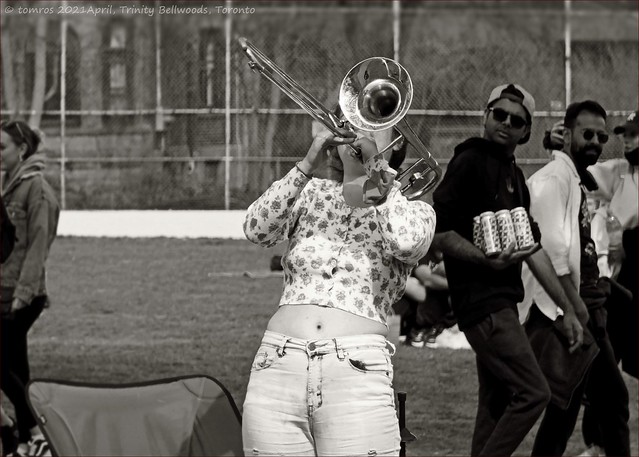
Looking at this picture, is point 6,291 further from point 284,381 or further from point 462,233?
point 284,381

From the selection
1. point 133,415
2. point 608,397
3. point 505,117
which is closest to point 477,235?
point 505,117

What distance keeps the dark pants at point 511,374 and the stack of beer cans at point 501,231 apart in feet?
1.00

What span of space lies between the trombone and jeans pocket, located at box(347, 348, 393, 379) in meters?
0.61

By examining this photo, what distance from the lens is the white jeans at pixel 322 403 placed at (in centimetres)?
364

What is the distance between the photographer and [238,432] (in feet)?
15.5

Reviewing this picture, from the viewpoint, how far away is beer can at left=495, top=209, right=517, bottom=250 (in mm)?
5219

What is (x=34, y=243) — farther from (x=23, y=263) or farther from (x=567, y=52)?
(x=567, y=52)

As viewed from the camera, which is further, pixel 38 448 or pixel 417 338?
Result: pixel 417 338

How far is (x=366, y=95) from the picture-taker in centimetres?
389

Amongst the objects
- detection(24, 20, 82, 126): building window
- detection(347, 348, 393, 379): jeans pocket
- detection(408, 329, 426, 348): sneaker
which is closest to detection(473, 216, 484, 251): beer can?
detection(347, 348, 393, 379): jeans pocket

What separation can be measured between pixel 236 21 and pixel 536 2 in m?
4.87

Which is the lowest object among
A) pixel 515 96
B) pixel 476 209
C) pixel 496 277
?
pixel 496 277

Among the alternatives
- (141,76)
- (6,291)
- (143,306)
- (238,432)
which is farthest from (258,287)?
(238,432)

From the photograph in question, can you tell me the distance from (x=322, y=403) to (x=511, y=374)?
1.87 meters
